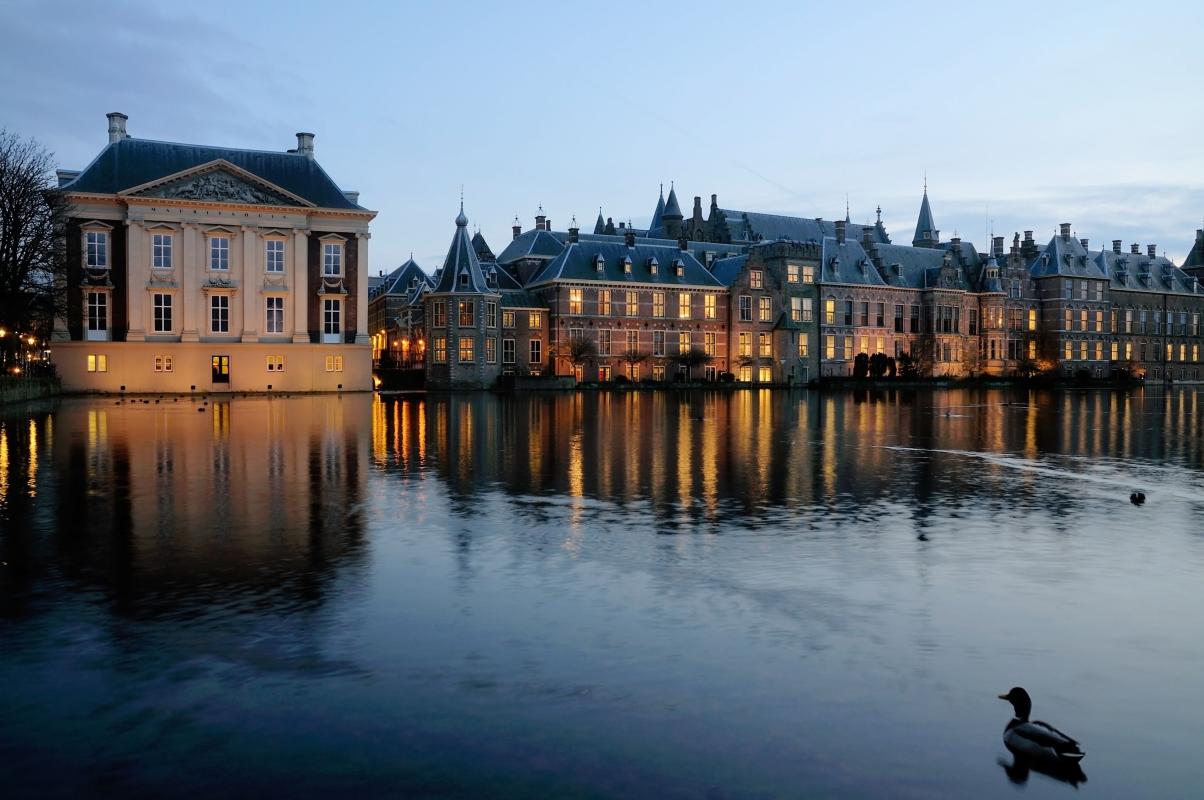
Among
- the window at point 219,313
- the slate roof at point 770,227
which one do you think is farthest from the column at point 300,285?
the slate roof at point 770,227

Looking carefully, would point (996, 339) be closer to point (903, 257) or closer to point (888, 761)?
point (903, 257)

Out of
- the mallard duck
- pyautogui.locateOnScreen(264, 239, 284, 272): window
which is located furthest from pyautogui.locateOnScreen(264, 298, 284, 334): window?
the mallard duck

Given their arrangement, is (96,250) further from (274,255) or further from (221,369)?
(274,255)

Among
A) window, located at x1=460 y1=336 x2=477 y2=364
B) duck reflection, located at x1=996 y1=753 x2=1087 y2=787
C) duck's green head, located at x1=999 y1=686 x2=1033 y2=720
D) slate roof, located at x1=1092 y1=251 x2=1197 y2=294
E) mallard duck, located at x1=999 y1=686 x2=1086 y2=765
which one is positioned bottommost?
duck reflection, located at x1=996 y1=753 x2=1087 y2=787

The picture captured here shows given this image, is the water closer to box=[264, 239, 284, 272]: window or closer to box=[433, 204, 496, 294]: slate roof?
box=[264, 239, 284, 272]: window

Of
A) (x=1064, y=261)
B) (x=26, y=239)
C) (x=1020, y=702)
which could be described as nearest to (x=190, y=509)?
(x=1020, y=702)

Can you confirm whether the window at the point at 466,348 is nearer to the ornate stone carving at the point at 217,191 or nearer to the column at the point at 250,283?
the column at the point at 250,283

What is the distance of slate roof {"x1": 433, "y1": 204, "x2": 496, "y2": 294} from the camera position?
7669cm

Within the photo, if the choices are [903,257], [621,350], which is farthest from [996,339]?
[621,350]

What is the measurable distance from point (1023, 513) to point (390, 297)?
101 m

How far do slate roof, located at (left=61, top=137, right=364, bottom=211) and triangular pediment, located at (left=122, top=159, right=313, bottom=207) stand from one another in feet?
2.19

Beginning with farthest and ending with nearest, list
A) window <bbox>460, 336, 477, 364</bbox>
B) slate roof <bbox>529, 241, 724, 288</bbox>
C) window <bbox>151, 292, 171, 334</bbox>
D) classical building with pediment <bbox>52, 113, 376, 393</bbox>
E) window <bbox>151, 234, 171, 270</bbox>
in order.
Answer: slate roof <bbox>529, 241, 724, 288</bbox> → window <bbox>460, 336, 477, 364</bbox> → window <bbox>151, 292, 171, 334</bbox> → window <bbox>151, 234, 171, 270</bbox> → classical building with pediment <bbox>52, 113, 376, 393</bbox>

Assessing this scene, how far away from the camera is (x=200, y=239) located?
Result: 216 ft

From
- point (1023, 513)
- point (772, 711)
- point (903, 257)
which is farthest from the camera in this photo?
point (903, 257)
